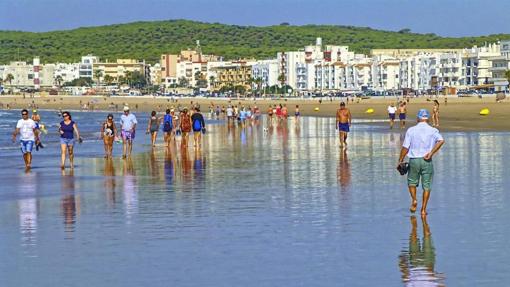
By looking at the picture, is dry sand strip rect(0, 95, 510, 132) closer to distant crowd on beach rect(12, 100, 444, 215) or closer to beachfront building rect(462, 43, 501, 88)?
distant crowd on beach rect(12, 100, 444, 215)

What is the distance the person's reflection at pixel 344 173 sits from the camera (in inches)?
644


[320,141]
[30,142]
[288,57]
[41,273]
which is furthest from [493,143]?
[288,57]

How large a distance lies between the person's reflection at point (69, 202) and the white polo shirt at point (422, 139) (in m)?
3.91

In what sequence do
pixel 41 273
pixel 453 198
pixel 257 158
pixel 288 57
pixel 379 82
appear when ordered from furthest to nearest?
pixel 288 57, pixel 379 82, pixel 257 158, pixel 453 198, pixel 41 273

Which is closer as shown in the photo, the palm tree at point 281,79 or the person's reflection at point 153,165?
the person's reflection at point 153,165

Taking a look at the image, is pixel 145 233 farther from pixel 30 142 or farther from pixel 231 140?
pixel 231 140

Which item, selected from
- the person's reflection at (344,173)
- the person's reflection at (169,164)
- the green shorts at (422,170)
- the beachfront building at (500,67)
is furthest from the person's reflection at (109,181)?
the beachfront building at (500,67)

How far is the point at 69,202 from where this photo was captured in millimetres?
14641

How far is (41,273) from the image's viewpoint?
9070 mm

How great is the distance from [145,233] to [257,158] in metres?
12.3

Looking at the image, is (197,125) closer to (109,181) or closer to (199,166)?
(199,166)

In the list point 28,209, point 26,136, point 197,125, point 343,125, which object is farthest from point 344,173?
point 197,125

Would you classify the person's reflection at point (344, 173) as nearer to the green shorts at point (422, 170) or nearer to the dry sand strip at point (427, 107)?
the green shorts at point (422, 170)

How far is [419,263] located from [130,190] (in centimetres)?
765
